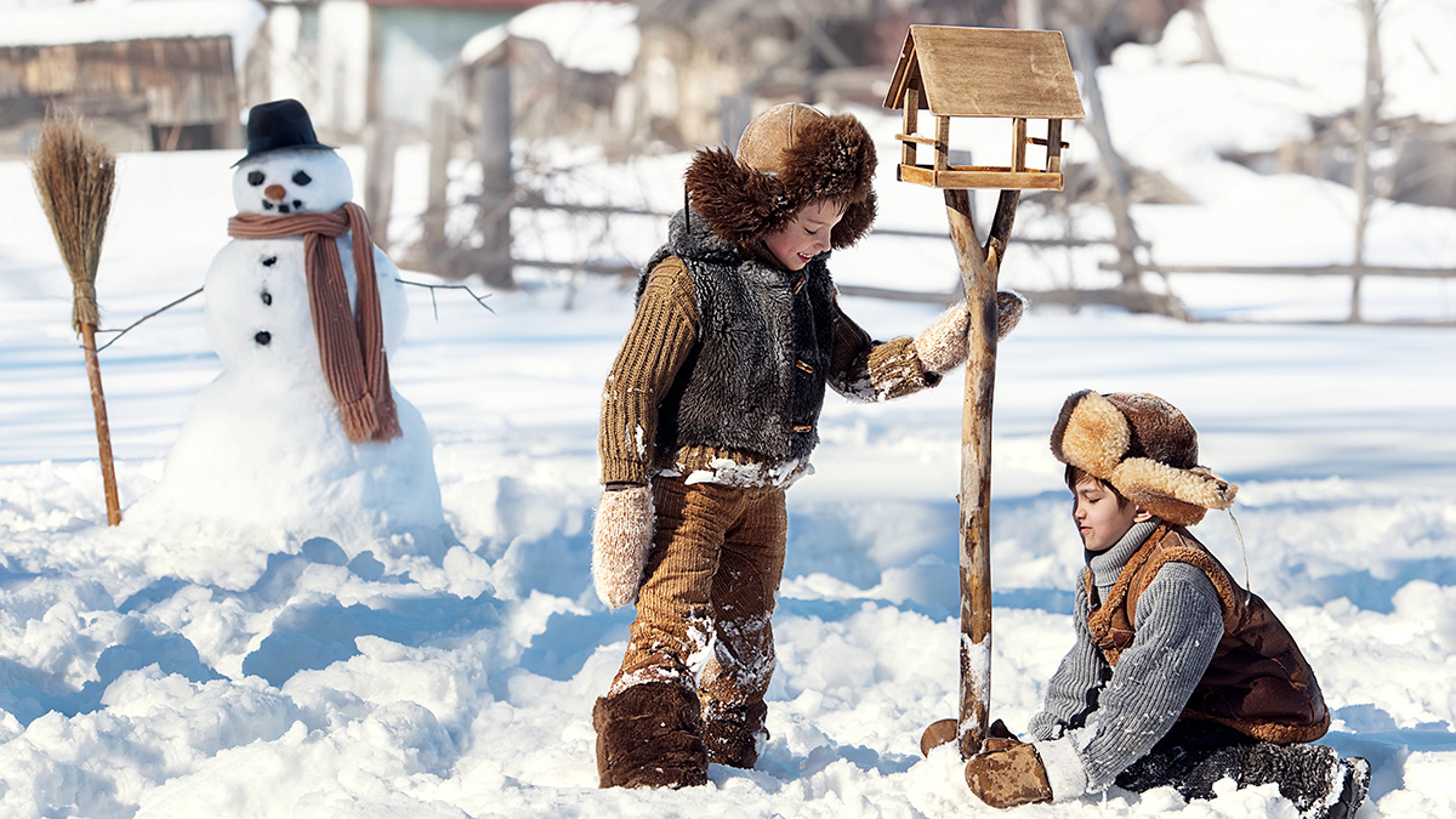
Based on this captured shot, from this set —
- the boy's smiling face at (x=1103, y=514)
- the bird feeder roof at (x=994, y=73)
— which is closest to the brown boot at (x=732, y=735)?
the boy's smiling face at (x=1103, y=514)

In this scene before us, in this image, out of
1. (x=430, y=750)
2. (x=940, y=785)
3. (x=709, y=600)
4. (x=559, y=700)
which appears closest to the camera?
(x=940, y=785)

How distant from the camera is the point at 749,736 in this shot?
2.74 meters

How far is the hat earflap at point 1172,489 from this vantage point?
222 centimetres

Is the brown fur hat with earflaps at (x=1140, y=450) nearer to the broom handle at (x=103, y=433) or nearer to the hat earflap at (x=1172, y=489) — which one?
the hat earflap at (x=1172, y=489)

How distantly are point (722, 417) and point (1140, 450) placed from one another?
75 cm

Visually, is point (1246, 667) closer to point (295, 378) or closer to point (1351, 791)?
point (1351, 791)

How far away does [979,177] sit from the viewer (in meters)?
2.34

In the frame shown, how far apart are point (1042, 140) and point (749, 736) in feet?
4.23

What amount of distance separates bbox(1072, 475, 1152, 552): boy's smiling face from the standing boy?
1.34ft

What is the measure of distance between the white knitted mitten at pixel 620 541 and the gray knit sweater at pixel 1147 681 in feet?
2.53

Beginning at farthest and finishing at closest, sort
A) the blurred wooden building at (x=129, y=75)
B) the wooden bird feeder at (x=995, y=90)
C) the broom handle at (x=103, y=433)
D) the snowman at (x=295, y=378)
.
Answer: the blurred wooden building at (x=129, y=75) < the broom handle at (x=103, y=433) < the snowman at (x=295, y=378) < the wooden bird feeder at (x=995, y=90)

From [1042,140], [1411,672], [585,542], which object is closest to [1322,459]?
[1411,672]

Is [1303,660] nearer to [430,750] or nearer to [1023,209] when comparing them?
[430,750]

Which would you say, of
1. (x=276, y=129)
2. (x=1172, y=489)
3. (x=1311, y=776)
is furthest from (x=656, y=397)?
(x=276, y=129)
